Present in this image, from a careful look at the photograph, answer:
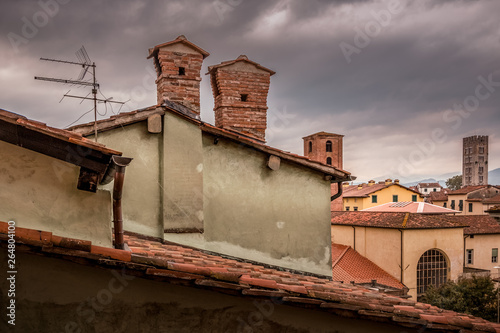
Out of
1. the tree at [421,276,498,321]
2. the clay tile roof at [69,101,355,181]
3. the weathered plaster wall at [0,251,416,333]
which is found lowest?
the tree at [421,276,498,321]

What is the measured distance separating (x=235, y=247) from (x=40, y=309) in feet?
13.5

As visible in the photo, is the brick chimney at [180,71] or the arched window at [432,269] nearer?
the brick chimney at [180,71]

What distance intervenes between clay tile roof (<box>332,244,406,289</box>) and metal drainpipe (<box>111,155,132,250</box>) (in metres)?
17.5

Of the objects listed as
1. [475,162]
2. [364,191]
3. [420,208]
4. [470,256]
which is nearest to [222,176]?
[420,208]

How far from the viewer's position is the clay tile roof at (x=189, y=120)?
6.23 meters

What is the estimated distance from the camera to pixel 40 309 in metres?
3.47

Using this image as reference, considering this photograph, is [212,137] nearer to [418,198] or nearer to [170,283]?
[170,283]

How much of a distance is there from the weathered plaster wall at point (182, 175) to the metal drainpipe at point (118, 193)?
2419 mm

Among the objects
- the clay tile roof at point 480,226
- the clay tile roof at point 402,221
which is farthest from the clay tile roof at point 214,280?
the clay tile roof at point 480,226

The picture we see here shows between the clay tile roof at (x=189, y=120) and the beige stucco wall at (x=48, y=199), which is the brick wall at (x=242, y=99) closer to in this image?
the clay tile roof at (x=189, y=120)

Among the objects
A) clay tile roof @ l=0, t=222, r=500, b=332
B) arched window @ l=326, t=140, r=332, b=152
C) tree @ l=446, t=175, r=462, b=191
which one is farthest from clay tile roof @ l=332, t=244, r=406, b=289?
tree @ l=446, t=175, r=462, b=191

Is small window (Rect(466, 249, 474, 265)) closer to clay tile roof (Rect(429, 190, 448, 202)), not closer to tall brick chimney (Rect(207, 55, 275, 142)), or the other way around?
tall brick chimney (Rect(207, 55, 275, 142))

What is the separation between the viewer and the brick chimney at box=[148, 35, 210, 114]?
7.93 meters

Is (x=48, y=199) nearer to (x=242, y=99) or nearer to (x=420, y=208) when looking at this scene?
(x=242, y=99)
